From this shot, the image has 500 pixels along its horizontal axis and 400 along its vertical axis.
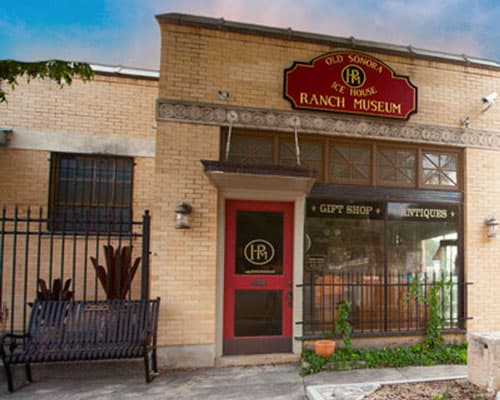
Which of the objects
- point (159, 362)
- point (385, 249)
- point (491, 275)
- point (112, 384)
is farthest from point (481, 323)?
point (112, 384)

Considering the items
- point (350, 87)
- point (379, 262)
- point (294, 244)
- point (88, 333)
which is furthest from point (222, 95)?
point (88, 333)

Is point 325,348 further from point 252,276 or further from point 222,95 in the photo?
point 222,95

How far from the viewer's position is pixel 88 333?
490 cm

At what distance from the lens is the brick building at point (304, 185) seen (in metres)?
5.57

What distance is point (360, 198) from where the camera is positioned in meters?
6.21

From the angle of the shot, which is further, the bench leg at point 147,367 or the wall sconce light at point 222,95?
the wall sconce light at point 222,95

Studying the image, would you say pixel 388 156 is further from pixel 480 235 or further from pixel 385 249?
pixel 480 235

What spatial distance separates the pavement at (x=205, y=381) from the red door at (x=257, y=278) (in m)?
0.43

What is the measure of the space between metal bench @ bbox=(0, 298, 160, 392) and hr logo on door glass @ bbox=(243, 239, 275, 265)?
61.3 inches

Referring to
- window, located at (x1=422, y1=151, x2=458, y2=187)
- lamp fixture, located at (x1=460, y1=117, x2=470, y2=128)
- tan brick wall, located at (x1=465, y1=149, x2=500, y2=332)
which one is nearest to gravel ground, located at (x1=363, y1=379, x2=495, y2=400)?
tan brick wall, located at (x1=465, y1=149, x2=500, y2=332)

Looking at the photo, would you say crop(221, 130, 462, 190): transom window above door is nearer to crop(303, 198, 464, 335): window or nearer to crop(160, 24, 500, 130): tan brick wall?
crop(303, 198, 464, 335): window

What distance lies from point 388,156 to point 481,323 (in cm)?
332

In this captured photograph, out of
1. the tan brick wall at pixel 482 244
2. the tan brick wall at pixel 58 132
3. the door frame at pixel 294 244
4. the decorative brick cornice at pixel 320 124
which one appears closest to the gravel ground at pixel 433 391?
the door frame at pixel 294 244

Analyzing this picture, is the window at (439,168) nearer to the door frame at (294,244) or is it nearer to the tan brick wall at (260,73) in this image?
the tan brick wall at (260,73)
